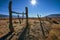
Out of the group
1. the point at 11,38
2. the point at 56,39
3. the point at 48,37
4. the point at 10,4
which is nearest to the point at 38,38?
the point at 48,37

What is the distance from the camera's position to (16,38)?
26.3 ft

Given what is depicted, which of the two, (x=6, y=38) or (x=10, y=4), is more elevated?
(x=10, y=4)

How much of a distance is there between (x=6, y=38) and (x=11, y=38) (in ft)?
1.34

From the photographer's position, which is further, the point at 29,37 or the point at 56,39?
the point at 56,39

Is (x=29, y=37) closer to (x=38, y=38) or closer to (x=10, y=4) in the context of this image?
(x=38, y=38)

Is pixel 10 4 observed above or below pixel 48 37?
above

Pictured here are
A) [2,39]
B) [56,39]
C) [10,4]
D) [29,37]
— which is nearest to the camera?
[2,39]

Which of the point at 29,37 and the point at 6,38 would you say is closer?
the point at 6,38

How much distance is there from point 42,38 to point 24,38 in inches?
68.0

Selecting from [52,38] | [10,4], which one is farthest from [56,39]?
[10,4]

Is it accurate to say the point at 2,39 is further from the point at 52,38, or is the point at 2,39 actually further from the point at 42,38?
the point at 52,38

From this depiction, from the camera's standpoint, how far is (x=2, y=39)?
792 centimetres

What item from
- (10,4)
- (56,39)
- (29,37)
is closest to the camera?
(29,37)

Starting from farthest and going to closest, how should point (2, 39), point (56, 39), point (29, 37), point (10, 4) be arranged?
point (10, 4) < point (56, 39) < point (29, 37) < point (2, 39)
